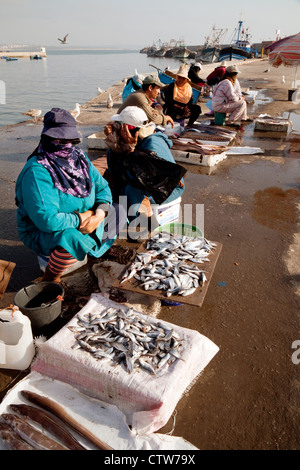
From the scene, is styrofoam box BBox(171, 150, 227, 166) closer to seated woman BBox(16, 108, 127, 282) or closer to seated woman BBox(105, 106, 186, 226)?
seated woman BBox(105, 106, 186, 226)

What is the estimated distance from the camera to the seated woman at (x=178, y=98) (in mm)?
10031

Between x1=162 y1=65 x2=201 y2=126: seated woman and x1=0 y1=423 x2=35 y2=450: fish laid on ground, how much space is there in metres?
9.74

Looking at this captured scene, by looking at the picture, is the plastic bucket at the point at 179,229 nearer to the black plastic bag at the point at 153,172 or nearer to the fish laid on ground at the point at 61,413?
the black plastic bag at the point at 153,172

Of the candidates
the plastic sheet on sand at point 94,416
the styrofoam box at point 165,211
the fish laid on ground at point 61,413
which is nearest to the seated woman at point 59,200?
the styrofoam box at point 165,211

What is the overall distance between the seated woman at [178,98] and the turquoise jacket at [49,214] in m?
6.96

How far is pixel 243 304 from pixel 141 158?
2.35 m

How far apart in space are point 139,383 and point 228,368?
3.38ft

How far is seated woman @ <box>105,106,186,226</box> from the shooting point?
452cm

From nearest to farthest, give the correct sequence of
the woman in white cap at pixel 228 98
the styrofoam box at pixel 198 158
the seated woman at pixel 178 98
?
the styrofoam box at pixel 198 158, the seated woman at pixel 178 98, the woman in white cap at pixel 228 98

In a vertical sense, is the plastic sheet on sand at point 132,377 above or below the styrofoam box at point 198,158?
below
